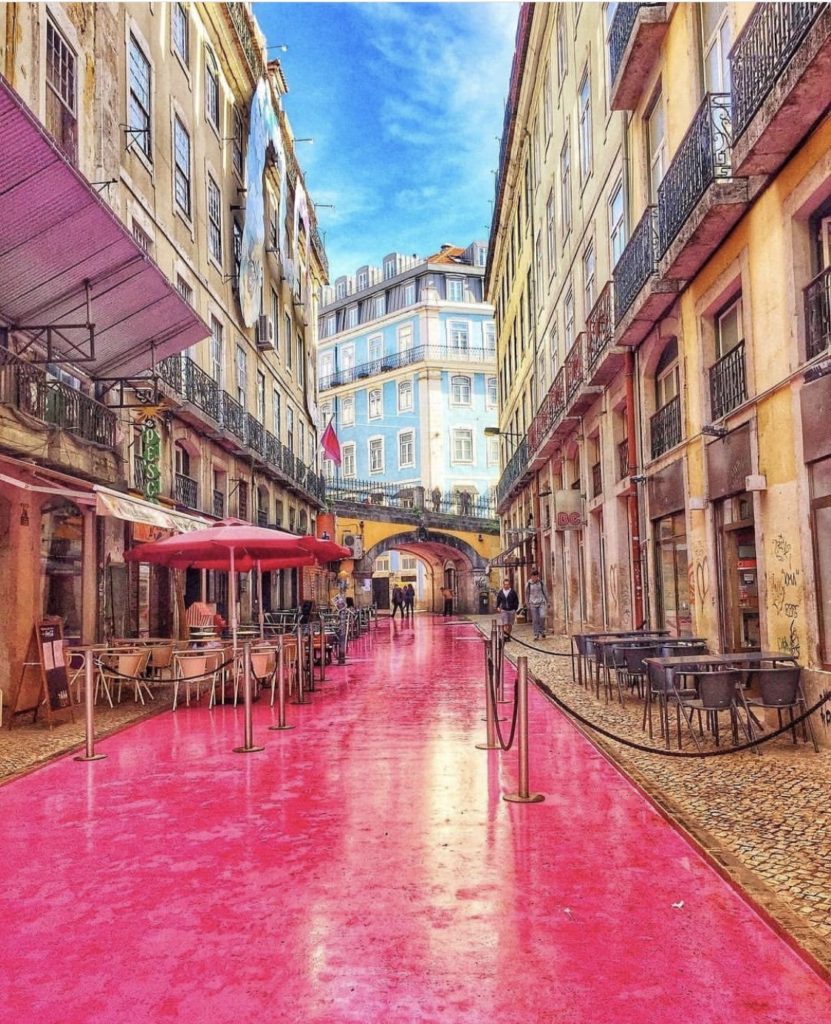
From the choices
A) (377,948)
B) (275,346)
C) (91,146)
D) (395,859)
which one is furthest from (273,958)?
(275,346)

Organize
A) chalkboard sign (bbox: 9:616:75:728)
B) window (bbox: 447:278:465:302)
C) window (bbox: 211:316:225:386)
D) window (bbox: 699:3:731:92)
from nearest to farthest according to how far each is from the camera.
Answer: chalkboard sign (bbox: 9:616:75:728), window (bbox: 699:3:731:92), window (bbox: 211:316:225:386), window (bbox: 447:278:465:302)

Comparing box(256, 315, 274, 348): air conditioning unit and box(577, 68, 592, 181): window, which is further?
box(256, 315, 274, 348): air conditioning unit

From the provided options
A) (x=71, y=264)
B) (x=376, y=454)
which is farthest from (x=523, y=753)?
(x=376, y=454)

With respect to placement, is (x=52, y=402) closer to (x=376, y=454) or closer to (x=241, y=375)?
(x=241, y=375)

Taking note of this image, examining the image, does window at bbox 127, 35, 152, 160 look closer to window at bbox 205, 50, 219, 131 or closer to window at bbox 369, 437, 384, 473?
window at bbox 205, 50, 219, 131

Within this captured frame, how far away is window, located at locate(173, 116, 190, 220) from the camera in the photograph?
17.5 m

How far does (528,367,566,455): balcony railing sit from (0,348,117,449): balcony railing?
10543 millimetres

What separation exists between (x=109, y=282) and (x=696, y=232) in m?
7.07

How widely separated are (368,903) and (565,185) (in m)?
19.9

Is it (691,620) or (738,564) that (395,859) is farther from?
(691,620)

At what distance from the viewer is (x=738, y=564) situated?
33.2ft

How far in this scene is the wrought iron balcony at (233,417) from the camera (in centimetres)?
1933

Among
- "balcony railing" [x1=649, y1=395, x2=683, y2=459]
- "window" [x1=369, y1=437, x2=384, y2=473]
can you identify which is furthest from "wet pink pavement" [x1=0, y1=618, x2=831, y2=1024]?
"window" [x1=369, y1=437, x2=384, y2=473]

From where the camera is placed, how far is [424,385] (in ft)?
162
